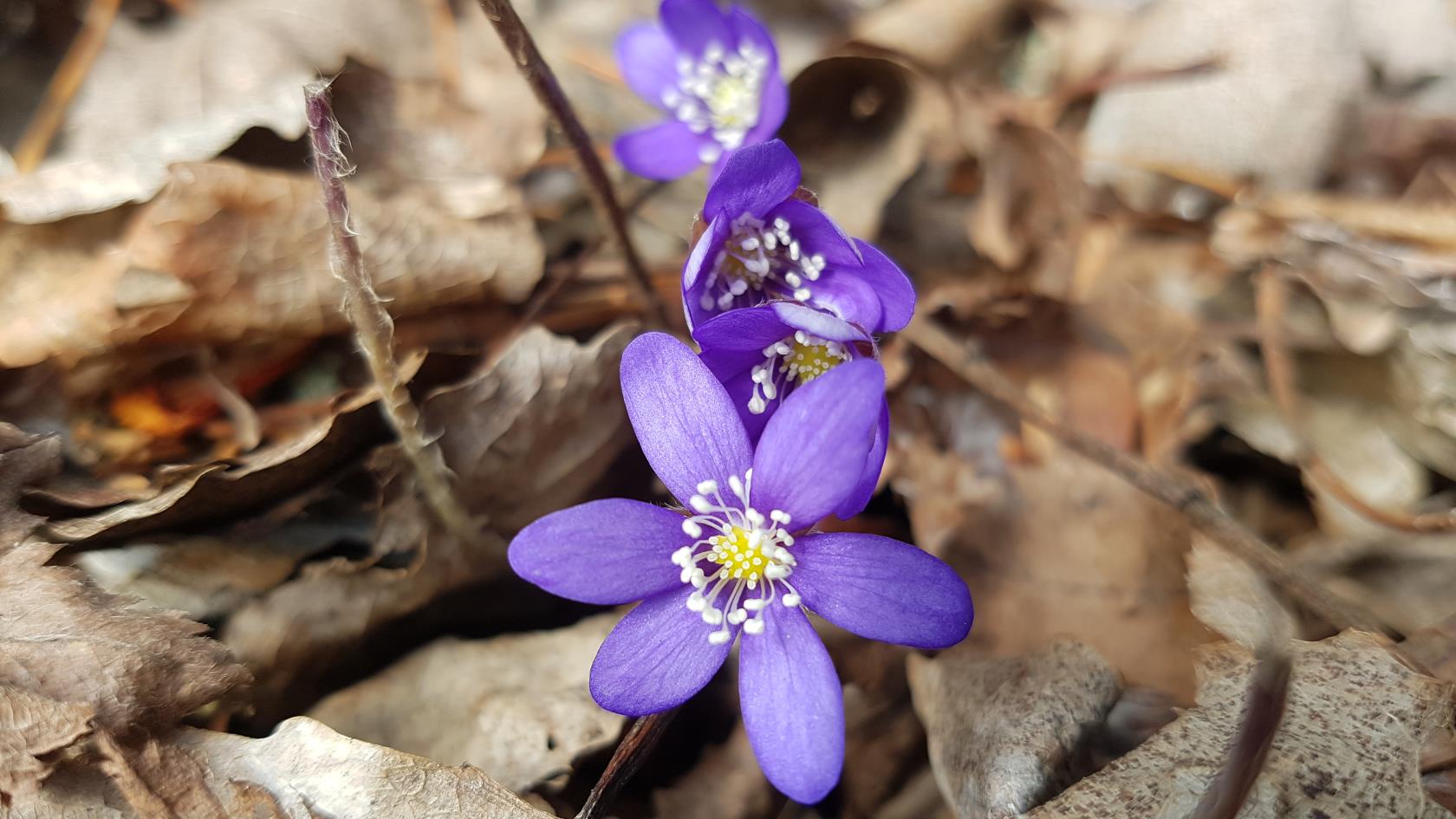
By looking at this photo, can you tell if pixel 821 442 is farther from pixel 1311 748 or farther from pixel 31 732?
pixel 31 732

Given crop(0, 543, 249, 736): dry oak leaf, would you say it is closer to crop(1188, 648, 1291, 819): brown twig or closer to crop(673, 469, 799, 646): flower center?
crop(673, 469, 799, 646): flower center

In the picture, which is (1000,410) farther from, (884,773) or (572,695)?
(572,695)

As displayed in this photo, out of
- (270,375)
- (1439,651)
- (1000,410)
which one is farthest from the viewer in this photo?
(1000,410)

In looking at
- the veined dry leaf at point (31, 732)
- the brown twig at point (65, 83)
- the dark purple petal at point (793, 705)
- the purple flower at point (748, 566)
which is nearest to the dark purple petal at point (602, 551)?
the purple flower at point (748, 566)

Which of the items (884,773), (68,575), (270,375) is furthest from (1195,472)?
(68,575)

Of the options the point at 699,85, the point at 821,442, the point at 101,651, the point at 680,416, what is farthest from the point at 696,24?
the point at 101,651

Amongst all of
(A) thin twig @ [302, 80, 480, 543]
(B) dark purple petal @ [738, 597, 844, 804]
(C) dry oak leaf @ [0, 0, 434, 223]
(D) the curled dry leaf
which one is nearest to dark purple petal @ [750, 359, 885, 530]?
(B) dark purple petal @ [738, 597, 844, 804]
